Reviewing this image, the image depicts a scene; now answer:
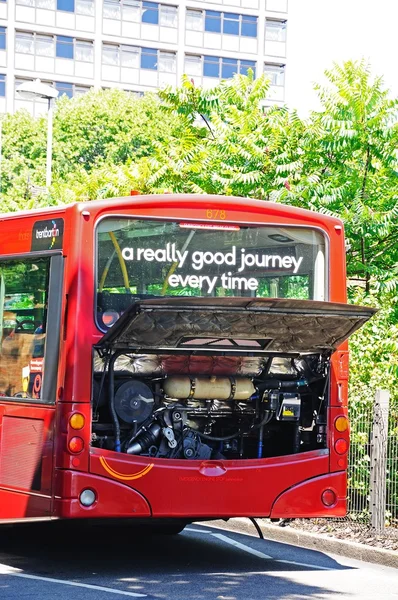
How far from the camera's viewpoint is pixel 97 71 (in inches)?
2702

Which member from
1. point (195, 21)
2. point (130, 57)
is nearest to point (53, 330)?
point (130, 57)

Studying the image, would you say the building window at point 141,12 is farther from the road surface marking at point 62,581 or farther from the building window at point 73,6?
the road surface marking at point 62,581

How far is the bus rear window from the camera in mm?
10250

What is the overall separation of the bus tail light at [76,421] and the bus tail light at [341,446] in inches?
94.8

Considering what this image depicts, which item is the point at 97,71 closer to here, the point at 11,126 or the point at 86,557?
the point at 11,126

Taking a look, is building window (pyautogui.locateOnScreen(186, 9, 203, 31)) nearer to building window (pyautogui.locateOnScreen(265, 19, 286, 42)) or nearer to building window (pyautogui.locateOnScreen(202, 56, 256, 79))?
building window (pyautogui.locateOnScreen(202, 56, 256, 79))

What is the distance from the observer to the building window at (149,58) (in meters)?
69.7

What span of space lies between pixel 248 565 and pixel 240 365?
192 centimetres

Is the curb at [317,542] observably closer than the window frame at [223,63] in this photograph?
Yes

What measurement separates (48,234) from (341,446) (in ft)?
10.6

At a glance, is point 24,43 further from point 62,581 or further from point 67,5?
point 62,581

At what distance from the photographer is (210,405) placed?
10555 mm

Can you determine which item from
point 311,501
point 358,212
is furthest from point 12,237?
point 358,212

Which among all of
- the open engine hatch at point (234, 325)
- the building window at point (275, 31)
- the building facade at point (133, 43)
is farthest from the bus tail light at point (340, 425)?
the building window at point (275, 31)
